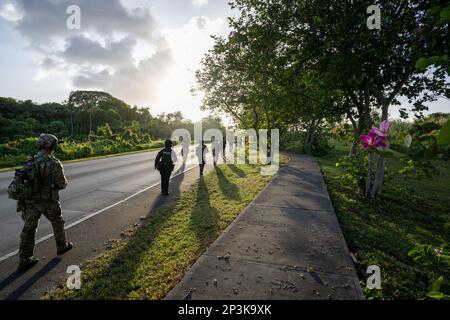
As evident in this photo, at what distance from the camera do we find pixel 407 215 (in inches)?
332

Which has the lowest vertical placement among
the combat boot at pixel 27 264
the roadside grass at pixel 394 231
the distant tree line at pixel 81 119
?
the roadside grass at pixel 394 231

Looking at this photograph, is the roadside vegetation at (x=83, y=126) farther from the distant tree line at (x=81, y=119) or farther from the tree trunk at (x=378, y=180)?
the tree trunk at (x=378, y=180)

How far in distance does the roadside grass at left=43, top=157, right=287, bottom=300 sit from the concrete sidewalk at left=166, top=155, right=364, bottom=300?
0.33 meters

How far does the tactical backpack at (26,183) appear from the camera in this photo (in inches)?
163

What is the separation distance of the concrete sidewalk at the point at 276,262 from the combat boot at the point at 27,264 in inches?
102

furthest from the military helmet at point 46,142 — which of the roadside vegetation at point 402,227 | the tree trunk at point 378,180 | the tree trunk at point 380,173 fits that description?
the tree trunk at point 378,180

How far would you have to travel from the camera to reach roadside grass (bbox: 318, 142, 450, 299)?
160 inches

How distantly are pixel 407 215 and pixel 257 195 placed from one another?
483cm

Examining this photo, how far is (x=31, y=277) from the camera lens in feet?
13.0

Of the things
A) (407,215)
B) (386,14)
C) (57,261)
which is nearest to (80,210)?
(57,261)

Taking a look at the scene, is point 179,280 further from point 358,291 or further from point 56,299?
point 358,291

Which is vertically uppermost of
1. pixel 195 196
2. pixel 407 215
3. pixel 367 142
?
pixel 367 142
